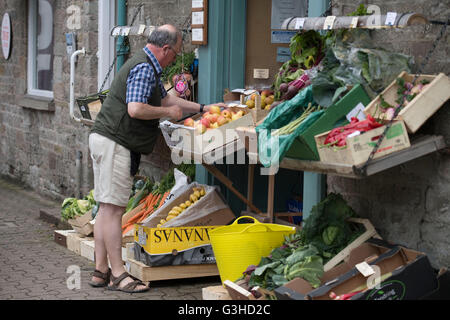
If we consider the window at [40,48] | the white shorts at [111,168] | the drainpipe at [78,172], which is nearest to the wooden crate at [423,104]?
Result: the white shorts at [111,168]

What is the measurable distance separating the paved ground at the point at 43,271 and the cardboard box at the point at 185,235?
249 millimetres

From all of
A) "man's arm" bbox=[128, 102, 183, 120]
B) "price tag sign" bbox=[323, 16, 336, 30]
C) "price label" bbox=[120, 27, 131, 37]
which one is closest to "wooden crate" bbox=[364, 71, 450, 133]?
"price tag sign" bbox=[323, 16, 336, 30]

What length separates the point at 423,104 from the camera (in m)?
4.52

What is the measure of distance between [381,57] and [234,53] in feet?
8.59

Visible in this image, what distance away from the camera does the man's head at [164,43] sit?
19.6 feet

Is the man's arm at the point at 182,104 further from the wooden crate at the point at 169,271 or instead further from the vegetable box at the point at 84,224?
the vegetable box at the point at 84,224

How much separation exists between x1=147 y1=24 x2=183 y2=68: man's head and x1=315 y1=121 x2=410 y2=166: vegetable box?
193cm

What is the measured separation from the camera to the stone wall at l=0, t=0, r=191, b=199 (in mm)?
8438

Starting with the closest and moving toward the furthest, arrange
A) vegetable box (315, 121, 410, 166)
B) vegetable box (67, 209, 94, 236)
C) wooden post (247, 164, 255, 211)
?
vegetable box (315, 121, 410, 166) < wooden post (247, 164, 255, 211) < vegetable box (67, 209, 94, 236)

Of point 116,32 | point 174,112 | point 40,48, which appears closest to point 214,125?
point 174,112

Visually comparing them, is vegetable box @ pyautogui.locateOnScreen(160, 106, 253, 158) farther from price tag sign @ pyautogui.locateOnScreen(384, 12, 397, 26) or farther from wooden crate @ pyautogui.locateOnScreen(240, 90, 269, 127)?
price tag sign @ pyautogui.locateOnScreen(384, 12, 397, 26)
